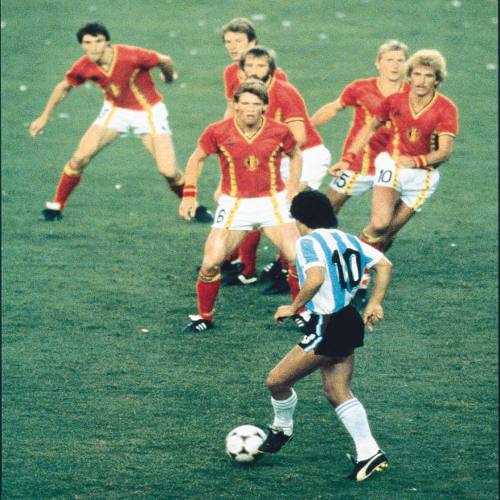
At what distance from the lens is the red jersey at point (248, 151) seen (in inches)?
394

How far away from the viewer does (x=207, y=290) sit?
33.5 ft

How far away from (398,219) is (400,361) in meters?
1.59

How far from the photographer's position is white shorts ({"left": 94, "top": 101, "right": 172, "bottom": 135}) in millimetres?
13148

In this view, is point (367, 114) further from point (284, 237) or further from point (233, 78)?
point (284, 237)

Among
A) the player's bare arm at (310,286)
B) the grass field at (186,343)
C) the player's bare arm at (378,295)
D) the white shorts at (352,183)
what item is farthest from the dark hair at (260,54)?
the player's bare arm at (310,286)

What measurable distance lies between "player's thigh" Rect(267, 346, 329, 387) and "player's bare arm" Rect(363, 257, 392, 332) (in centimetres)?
36

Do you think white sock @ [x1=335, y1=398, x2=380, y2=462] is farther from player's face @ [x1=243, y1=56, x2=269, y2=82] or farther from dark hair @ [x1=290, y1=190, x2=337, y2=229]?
player's face @ [x1=243, y1=56, x2=269, y2=82]

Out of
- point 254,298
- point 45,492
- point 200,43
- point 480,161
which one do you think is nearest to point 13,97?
point 200,43

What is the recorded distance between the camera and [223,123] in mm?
10047

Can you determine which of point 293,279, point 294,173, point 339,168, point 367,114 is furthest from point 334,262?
point 367,114

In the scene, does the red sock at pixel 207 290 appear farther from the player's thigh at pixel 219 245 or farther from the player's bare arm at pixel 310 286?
the player's bare arm at pixel 310 286

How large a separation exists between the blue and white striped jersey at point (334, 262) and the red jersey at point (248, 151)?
7.84 feet

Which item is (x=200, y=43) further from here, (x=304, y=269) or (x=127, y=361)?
(x=304, y=269)

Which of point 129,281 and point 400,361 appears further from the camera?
point 129,281
